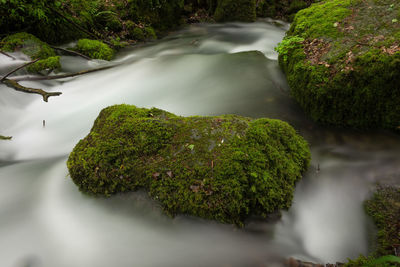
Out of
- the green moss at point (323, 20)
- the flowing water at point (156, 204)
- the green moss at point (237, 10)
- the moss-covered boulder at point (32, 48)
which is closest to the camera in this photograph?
the flowing water at point (156, 204)

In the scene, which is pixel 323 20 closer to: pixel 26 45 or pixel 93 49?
pixel 93 49

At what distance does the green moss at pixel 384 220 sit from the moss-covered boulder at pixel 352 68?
1437 mm

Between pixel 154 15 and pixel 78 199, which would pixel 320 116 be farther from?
pixel 154 15

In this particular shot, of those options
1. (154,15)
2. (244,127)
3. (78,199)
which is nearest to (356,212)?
(244,127)

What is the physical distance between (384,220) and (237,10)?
32.9ft

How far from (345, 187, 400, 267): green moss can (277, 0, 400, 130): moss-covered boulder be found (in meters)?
1.44

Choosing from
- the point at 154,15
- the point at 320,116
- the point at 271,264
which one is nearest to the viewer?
the point at 271,264

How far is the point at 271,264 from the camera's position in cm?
238

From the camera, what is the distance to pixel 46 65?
5633mm

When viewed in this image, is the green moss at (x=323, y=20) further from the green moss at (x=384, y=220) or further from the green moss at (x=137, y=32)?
the green moss at (x=137, y=32)

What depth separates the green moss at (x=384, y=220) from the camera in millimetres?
2350

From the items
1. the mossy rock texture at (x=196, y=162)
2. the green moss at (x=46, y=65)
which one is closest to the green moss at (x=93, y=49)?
the green moss at (x=46, y=65)

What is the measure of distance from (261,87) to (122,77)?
3710 mm

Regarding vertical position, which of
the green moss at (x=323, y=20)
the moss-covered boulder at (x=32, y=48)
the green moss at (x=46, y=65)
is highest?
the green moss at (x=323, y=20)
